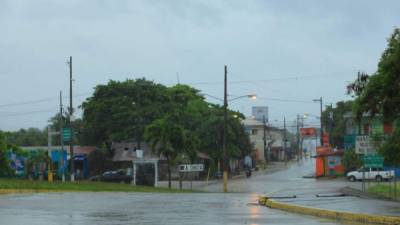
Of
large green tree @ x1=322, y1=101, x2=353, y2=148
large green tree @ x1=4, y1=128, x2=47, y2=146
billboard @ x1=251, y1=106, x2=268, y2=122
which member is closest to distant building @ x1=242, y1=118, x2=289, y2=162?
billboard @ x1=251, y1=106, x2=268, y2=122

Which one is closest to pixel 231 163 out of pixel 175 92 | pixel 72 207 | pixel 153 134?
pixel 175 92

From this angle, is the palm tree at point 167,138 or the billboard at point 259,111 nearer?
the palm tree at point 167,138

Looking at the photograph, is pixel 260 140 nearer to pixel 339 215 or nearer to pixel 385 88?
pixel 385 88

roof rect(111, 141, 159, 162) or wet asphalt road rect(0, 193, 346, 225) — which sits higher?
roof rect(111, 141, 159, 162)

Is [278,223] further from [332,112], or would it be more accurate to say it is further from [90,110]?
[332,112]

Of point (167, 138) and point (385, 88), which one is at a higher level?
point (385, 88)

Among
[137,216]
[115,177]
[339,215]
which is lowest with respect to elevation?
[115,177]

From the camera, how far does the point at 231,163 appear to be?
318 ft

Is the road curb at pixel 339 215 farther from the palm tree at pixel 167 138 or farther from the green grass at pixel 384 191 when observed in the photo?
the palm tree at pixel 167 138

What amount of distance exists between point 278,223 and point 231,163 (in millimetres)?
79745

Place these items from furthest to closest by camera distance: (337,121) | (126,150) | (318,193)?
1. (337,121)
2. (126,150)
3. (318,193)

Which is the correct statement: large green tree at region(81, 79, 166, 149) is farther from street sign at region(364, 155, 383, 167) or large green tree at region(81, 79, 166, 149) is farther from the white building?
the white building

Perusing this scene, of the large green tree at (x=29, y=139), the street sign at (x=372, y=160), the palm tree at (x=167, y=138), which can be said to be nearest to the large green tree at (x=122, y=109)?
the palm tree at (x=167, y=138)

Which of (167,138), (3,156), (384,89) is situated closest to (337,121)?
(167,138)
